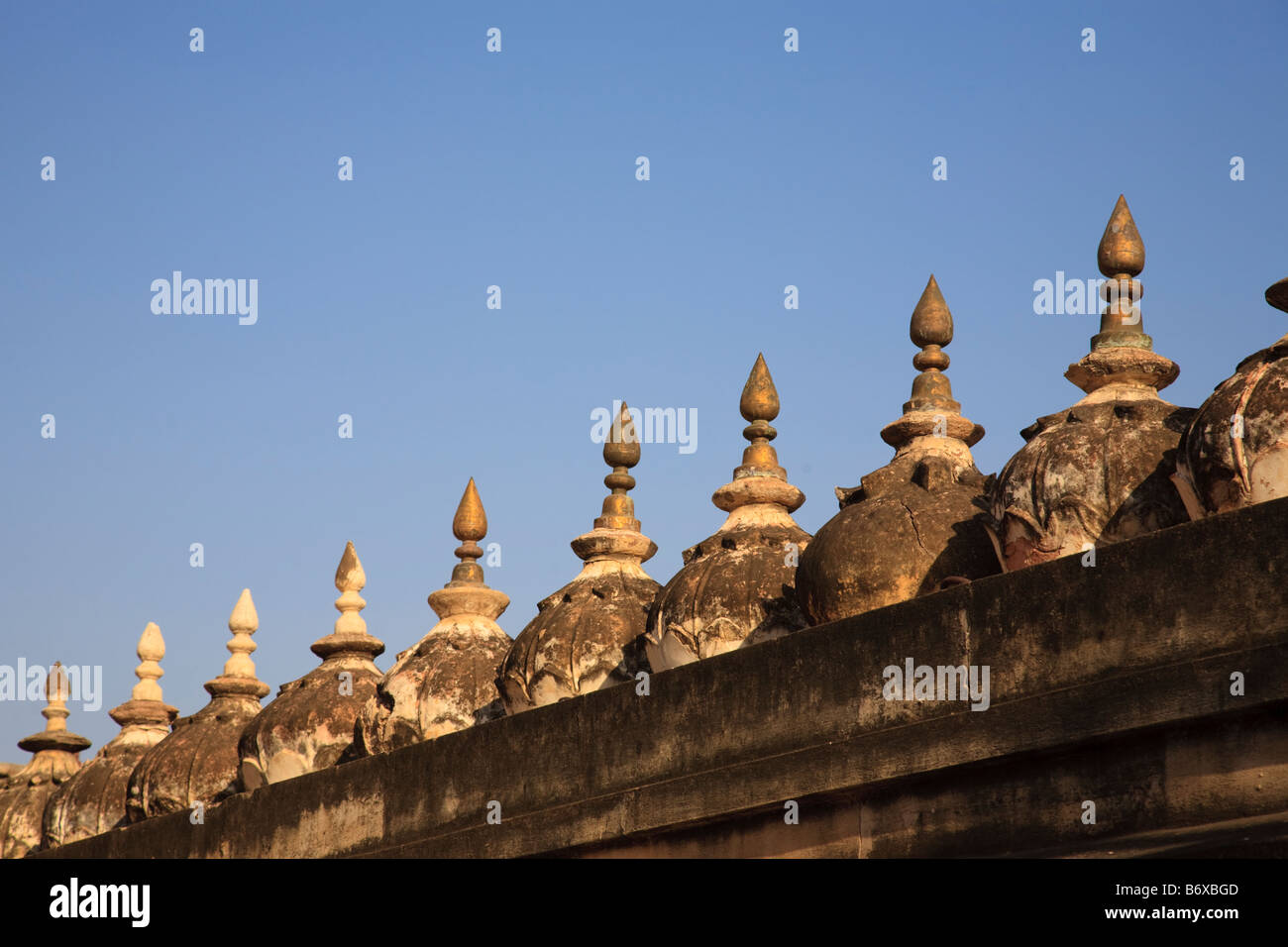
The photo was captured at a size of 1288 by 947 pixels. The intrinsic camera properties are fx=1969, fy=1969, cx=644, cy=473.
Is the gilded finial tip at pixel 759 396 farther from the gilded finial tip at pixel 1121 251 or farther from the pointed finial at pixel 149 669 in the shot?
the pointed finial at pixel 149 669

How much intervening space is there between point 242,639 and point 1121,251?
8.83 m

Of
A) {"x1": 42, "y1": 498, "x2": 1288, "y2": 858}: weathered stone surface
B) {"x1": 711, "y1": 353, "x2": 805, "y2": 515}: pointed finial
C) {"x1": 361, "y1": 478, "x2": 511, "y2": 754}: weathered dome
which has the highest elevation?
{"x1": 711, "y1": 353, "x2": 805, "y2": 515}: pointed finial

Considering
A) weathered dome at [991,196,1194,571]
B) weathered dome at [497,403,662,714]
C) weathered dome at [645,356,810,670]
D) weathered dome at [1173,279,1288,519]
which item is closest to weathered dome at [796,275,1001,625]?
weathered dome at [991,196,1194,571]

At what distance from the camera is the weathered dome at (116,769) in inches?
622

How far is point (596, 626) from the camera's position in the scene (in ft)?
38.0

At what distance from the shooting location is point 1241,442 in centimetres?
811

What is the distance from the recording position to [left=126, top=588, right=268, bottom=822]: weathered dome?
14289mm

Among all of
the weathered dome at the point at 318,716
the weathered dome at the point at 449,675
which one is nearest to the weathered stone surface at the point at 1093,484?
the weathered dome at the point at 449,675

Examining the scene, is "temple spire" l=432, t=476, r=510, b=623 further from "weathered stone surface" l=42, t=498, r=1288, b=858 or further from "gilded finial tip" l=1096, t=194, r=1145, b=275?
"gilded finial tip" l=1096, t=194, r=1145, b=275

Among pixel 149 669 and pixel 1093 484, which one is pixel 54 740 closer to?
pixel 149 669

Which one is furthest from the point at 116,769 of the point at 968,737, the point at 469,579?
the point at 968,737

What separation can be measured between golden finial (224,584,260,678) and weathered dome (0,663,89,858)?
9.15 ft

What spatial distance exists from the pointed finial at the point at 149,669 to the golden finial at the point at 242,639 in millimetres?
1467
